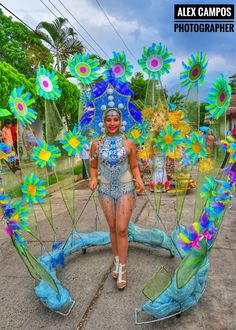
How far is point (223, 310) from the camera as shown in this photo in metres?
2.49

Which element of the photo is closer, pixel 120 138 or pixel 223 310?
pixel 223 310

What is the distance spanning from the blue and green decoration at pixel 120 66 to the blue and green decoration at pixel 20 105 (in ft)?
3.56

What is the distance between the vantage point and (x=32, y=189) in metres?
2.81

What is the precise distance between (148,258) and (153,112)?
168 centimetres

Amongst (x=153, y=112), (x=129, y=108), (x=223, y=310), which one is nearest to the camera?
(x=223, y=310)

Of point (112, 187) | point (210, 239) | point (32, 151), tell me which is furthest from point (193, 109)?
point (32, 151)

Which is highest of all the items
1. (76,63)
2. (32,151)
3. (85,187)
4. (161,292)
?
(76,63)

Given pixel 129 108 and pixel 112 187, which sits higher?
pixel 129 108

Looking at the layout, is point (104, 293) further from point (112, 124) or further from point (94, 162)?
point (112, 124)

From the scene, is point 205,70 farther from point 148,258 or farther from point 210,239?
point 148,258

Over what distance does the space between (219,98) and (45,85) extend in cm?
169

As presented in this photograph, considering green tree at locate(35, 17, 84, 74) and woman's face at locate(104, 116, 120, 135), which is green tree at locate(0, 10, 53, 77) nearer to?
green tree at locate(35, 17, 84, 74)

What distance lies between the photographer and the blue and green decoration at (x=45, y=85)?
3135 mm

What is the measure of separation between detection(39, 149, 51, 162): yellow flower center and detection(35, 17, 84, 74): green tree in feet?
43.1
